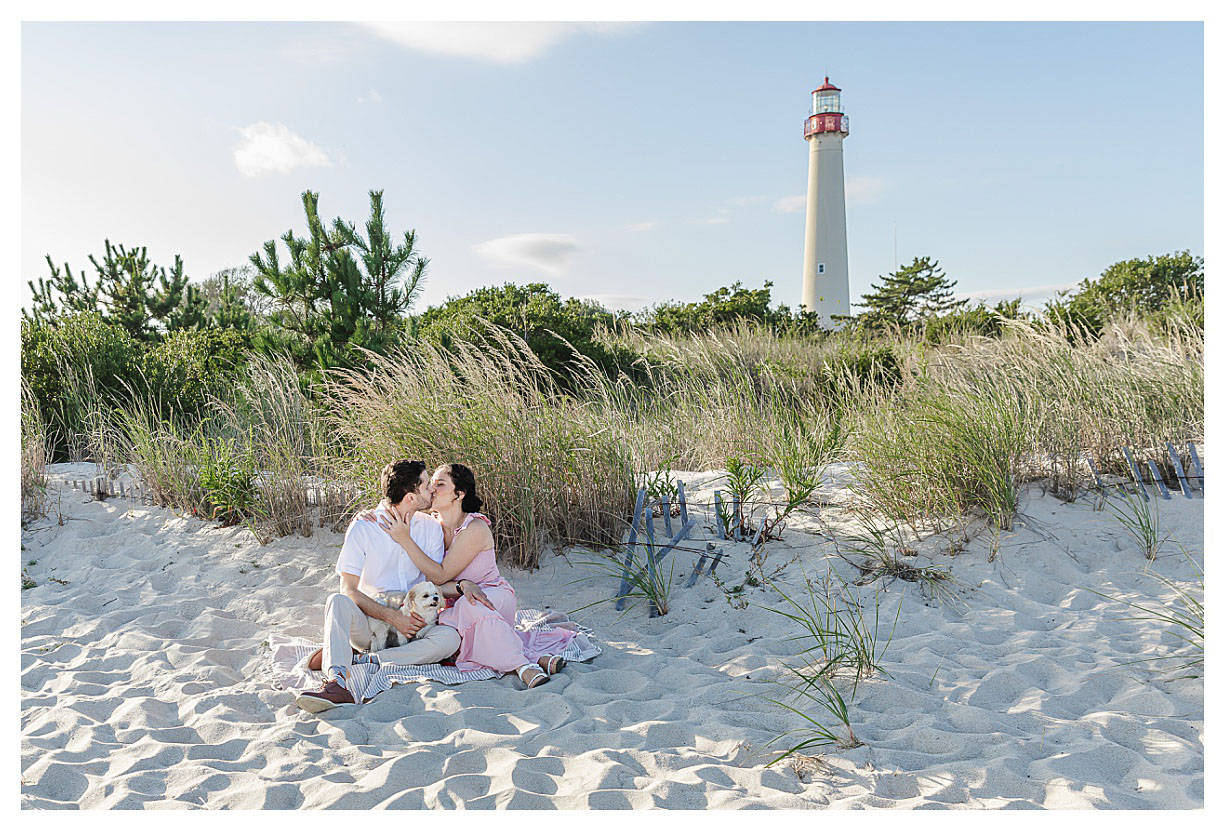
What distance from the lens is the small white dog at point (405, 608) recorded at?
4.08 meters

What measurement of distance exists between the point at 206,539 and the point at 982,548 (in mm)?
5451

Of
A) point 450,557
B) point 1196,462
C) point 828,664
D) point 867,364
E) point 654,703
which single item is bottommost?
point 654,703

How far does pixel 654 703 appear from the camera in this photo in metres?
3.68

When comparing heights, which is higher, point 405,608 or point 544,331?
Result: point 544,331

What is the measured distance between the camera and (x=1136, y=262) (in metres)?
17.7

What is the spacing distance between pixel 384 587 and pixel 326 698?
0.71m

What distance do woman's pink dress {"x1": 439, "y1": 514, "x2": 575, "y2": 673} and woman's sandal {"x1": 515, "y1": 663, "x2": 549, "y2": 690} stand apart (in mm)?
88

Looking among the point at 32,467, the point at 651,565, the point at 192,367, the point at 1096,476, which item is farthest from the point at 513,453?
the point at 192,367

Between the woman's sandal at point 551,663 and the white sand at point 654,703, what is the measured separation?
112 mm

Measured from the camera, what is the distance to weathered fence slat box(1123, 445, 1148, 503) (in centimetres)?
554

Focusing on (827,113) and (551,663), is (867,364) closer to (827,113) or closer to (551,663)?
(551,663)

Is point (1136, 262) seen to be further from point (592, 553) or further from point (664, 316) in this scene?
point (592, 553)

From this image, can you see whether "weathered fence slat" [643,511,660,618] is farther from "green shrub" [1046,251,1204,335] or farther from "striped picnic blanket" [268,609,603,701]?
"green shrub" [1046,251,1204,335]

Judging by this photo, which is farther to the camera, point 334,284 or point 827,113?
point 827,113
